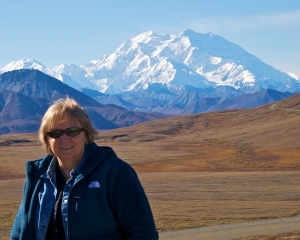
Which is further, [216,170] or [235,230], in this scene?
[216,170]

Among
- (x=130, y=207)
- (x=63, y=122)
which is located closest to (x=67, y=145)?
(x=63, y=122)

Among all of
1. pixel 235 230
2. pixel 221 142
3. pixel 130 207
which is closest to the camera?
pixel 130 207

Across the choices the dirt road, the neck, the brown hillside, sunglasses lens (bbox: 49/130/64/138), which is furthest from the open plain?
sunglasses lens (bbox: 49/130/64/138)

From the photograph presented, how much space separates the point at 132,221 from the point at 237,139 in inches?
3139

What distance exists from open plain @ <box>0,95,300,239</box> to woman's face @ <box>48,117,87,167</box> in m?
16.7

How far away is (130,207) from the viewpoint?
161 inches

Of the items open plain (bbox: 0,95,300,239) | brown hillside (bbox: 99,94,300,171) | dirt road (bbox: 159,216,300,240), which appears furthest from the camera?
brown hillside (bbox: 99,94,300,171)

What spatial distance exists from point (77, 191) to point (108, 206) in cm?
27

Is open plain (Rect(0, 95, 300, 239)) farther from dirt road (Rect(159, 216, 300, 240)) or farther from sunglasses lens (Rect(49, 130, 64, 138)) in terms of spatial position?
sunglasses lens (Rect(49, 130, 64, 138))

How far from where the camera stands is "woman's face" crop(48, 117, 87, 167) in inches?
172

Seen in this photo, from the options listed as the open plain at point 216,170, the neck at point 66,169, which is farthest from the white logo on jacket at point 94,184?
the open plain at point 216,170

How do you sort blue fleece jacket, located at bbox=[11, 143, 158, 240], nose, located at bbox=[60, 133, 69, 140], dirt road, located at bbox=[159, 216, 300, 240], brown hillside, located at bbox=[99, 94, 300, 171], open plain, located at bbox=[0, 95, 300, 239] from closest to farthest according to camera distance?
blue fleece jacket, located at bbox=[11, 143, 158, 240] < nose, located at bbox=[60, 133, 69, 140] < dirt road, located at bbox=[159, 216, 300, 240] < open plain, located at bbox=[0, 95, 300, 239] < brown hillside, located at bbox=[99, 94, 300, 171]

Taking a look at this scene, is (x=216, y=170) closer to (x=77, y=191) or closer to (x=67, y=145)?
(x=67, y=145)

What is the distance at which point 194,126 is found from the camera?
11494cm
